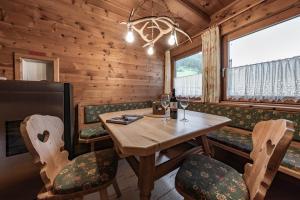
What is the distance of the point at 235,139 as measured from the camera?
6.23ft

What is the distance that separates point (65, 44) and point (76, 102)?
1.09 metres

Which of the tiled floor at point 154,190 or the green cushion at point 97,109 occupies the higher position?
the green cushion at point 97,109

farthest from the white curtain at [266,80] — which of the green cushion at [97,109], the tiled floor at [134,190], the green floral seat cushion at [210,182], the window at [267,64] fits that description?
the green cushion at [97,109]

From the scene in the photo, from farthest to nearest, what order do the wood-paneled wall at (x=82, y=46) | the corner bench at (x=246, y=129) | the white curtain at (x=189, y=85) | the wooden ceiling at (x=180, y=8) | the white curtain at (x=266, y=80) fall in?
1. the white curtain at (x=189, y=85)
2. the wooden ceiling at (x=180, y=8)
3. the wood-paneled wall at (x=82, y=46)
4. the white curtain at (x=266, y=80)
5. the corner bench at (x=246, y=129)

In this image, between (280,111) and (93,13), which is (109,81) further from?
(280,111)

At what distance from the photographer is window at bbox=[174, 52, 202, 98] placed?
329 centimetres

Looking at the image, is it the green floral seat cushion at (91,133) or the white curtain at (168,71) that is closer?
the green floral seat cushion at (91,133)

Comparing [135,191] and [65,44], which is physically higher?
[65,44]

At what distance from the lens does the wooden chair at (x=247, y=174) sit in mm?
659

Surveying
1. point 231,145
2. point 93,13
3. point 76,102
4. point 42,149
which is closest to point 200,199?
point 42,149

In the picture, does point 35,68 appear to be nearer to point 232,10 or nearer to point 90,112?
point 90,112

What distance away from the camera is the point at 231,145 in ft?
5.95

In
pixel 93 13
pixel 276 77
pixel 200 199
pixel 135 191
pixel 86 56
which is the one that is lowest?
pixel 135 191

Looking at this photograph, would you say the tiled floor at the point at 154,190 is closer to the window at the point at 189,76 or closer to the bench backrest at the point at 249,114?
the bench backrest at the point at 249,114
